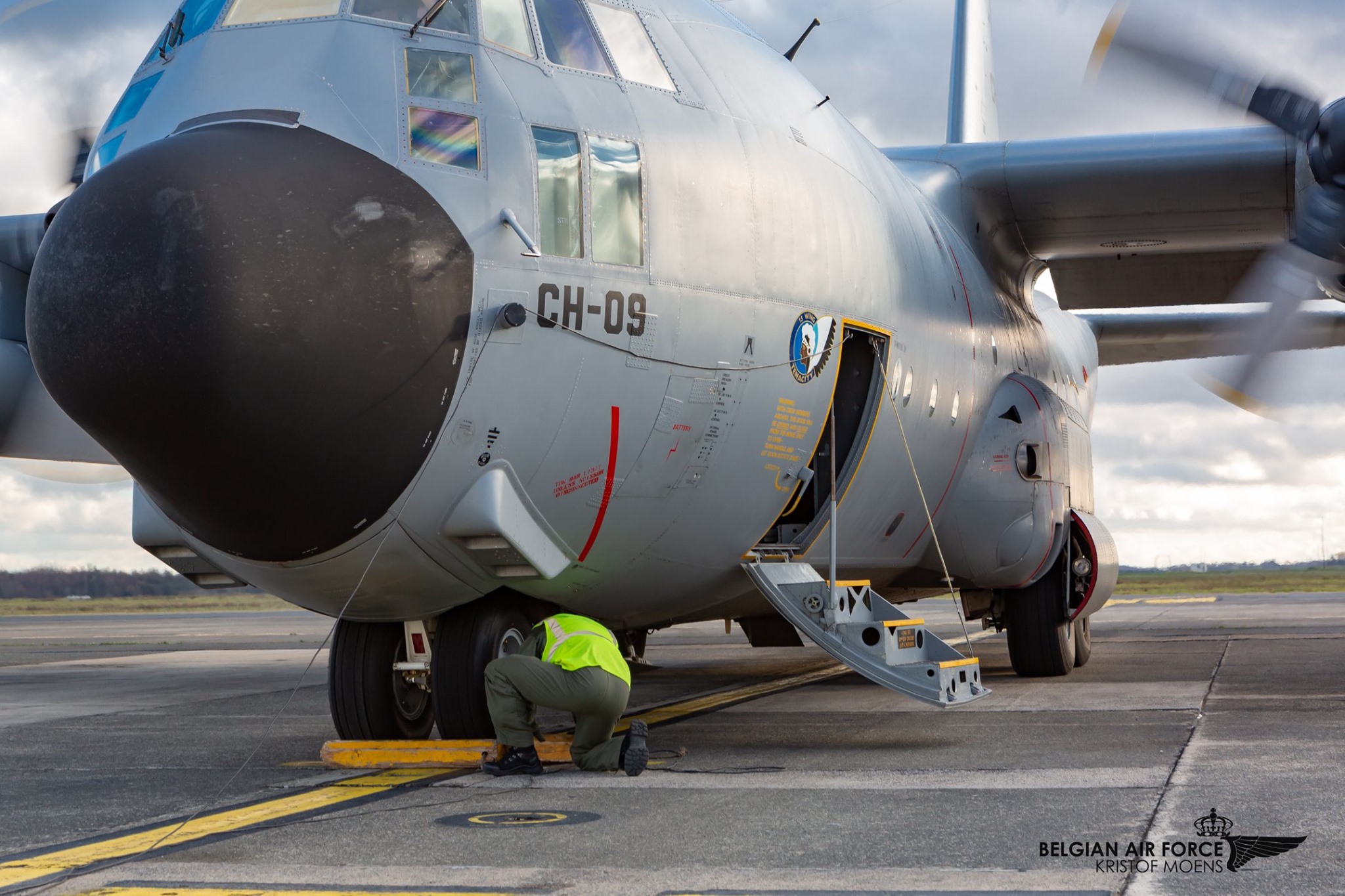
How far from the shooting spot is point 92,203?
5801mm

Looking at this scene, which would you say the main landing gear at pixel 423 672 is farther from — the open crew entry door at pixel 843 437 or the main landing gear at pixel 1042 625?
the main landing gear at pixel 1042 625

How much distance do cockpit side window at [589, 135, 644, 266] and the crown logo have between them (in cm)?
366

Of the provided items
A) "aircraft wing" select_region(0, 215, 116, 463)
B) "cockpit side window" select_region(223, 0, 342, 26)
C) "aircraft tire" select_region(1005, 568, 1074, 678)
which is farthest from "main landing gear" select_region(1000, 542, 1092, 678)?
"cockpit side window" select_region(223, 0, 342, 26)

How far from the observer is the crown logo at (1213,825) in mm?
5078

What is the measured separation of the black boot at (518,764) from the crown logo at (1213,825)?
320cm

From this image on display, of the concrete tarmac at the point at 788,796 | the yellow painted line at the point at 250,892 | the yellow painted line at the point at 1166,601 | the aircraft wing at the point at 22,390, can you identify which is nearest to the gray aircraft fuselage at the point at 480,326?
the concrete tarmac at the point at 788,796

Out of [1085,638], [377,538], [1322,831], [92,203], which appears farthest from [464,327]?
[1085,638]

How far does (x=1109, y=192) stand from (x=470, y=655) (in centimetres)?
800

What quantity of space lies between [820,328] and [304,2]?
3376 mm

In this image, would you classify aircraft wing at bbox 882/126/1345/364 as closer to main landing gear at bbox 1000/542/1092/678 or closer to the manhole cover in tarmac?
main landing gear at bbox 1000/542/1092/678

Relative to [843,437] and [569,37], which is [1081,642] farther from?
[569,37]

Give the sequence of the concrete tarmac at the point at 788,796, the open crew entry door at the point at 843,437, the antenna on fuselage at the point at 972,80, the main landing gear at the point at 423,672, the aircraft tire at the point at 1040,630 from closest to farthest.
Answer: the concrete tarmac at the point at 788,796
the main landing gear at the point at 423,672
the open crew entry door at the point at 843,437
the aircraft tire at the point at 1040,630
the antenna on fuselage at the point at 972,80

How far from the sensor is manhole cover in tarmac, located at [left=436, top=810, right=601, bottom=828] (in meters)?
5.70

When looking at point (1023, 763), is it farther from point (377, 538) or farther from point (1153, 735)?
point (377, 538)
